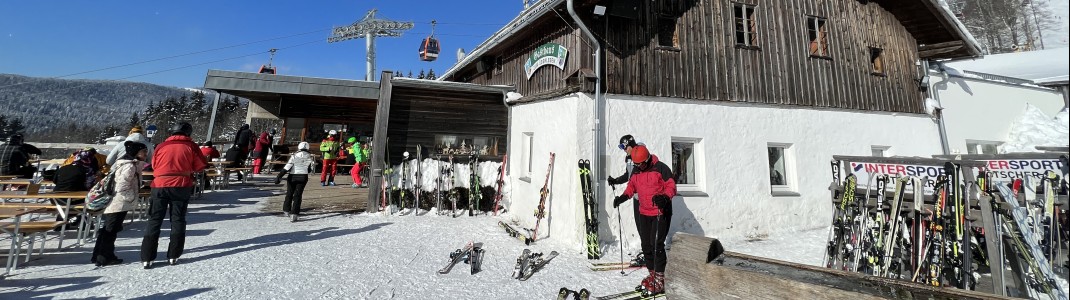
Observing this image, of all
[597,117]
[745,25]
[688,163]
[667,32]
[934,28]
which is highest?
[934,28]

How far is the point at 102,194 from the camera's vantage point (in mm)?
5352

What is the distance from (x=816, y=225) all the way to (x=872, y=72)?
412 cm

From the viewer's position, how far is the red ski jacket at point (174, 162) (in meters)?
5.09

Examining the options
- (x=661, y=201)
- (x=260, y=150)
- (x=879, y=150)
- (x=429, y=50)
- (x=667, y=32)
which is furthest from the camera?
(x=429, y=50)

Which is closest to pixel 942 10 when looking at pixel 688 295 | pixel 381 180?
pixel 688 295

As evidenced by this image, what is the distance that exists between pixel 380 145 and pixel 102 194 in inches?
171

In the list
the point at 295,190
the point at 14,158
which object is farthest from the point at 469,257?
the point at 14,158

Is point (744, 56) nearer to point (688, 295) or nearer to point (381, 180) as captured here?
point (688, 295)

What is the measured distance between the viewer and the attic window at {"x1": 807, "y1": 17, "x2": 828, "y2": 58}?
29.5 ft

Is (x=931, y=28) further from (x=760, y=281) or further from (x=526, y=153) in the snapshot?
(x=760, y=281)

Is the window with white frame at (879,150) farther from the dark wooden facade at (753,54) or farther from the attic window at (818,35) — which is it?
the attic window at (818,35)

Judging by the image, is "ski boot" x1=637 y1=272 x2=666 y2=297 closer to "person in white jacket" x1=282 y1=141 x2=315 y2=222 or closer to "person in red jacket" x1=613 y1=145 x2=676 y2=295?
"person in red jacket" x1=613 y1=145 x2=676 y2=295

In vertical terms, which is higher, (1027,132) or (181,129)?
(1027,132)

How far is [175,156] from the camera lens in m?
5.14
